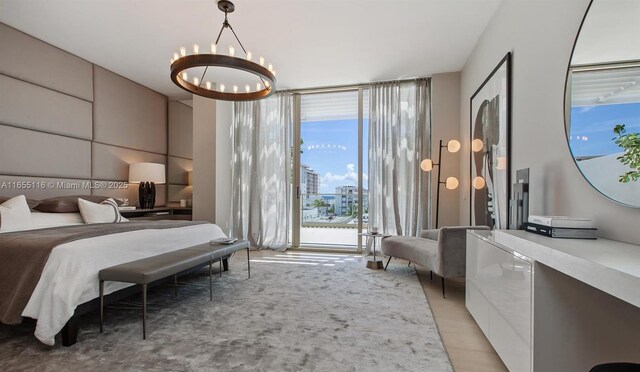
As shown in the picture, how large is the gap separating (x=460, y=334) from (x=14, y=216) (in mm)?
3948

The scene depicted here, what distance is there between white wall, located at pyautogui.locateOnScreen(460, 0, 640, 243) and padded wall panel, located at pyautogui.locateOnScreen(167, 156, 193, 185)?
559 centimetres

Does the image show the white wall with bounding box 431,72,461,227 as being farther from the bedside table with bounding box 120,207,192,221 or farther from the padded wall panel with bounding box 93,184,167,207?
the padded wall panel with bounding box 93,184,167,207

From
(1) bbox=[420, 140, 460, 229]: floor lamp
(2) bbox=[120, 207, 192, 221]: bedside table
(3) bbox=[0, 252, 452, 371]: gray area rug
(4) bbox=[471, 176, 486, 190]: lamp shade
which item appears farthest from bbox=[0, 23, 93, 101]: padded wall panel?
(4) bbox=[471, 176, 486, 190]: lamp shade

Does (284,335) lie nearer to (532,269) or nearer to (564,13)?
(532,269)

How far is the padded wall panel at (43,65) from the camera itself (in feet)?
11.1

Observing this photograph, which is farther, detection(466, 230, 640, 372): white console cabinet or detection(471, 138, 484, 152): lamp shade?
detection(471, 138, 484, 152): lamp shade

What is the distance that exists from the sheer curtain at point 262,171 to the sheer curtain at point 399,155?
1522 millimetres

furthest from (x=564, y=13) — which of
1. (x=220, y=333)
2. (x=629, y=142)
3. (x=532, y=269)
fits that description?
(x=220, y=333)

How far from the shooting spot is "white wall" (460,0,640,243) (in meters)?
1.54

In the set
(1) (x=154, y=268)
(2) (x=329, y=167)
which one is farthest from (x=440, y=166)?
(1) (x=154, y=268)

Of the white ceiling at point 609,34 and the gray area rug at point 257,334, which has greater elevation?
the white ceiling at point 609,34

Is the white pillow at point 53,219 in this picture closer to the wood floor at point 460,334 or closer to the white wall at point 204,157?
the white wall at point 204,157

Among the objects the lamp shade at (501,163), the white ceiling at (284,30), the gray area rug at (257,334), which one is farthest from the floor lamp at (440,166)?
the gray area rug at (257,334)

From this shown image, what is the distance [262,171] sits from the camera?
5.37 m
